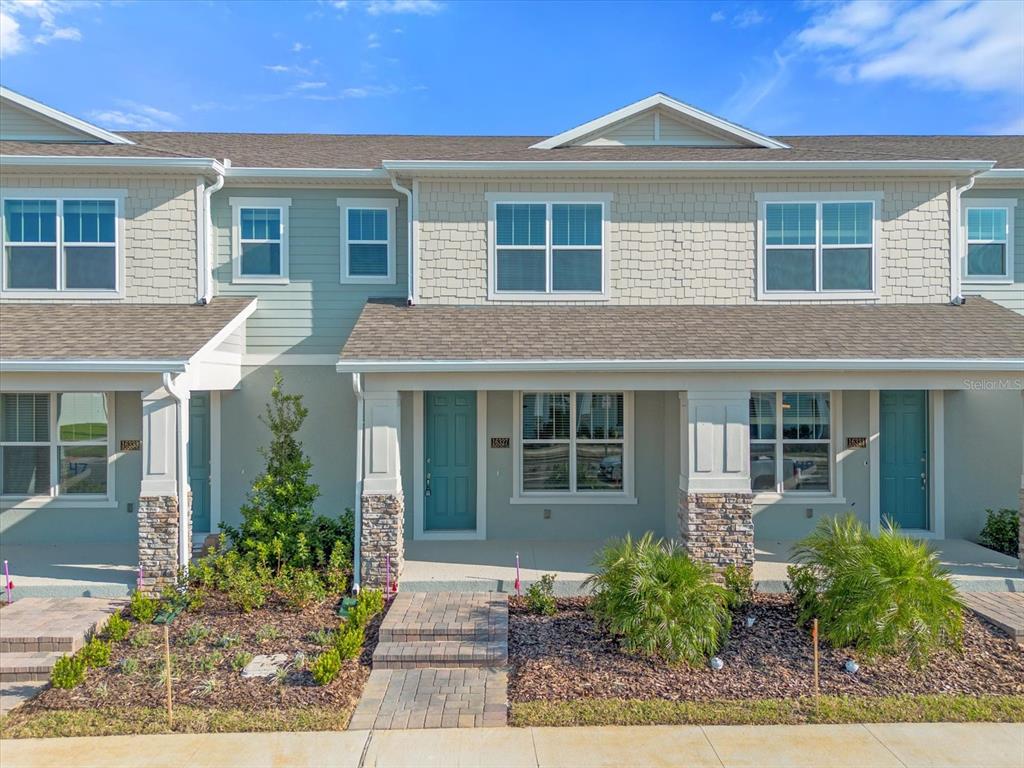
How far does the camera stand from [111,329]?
9391mm

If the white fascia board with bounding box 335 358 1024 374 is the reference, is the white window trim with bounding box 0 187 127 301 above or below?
above

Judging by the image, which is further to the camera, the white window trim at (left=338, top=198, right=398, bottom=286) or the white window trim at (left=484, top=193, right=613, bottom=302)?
the white window trim at (left=338, top=198, right=398, bottom=286)

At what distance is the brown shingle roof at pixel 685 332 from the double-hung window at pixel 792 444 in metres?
1.42

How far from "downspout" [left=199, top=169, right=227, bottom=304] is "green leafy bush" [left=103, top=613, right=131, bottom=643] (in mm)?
5009

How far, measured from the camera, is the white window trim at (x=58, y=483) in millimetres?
10516

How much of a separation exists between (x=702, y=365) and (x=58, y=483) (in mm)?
9531

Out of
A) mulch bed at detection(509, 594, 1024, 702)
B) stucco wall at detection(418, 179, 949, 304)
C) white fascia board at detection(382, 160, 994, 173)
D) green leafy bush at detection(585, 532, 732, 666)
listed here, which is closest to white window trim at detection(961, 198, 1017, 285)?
stucco wall at detection(418, 179, 949, 304)

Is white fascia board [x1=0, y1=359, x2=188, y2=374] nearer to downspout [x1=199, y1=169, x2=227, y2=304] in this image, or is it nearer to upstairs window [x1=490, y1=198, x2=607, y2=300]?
downspout [x1=199, y1=169, x2=227, y2=304]

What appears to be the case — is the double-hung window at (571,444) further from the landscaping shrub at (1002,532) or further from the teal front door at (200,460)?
the landscaping shrub at (1002,532)

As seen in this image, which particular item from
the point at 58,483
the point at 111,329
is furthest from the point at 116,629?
the point at 58,483

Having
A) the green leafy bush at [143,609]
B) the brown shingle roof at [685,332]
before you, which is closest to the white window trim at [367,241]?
the brown shingle roof at [685,332]

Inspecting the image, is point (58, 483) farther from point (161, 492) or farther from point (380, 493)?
point (380, 493)

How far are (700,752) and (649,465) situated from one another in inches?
Result: 229

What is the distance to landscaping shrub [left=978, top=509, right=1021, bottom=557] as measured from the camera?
33.0ft
